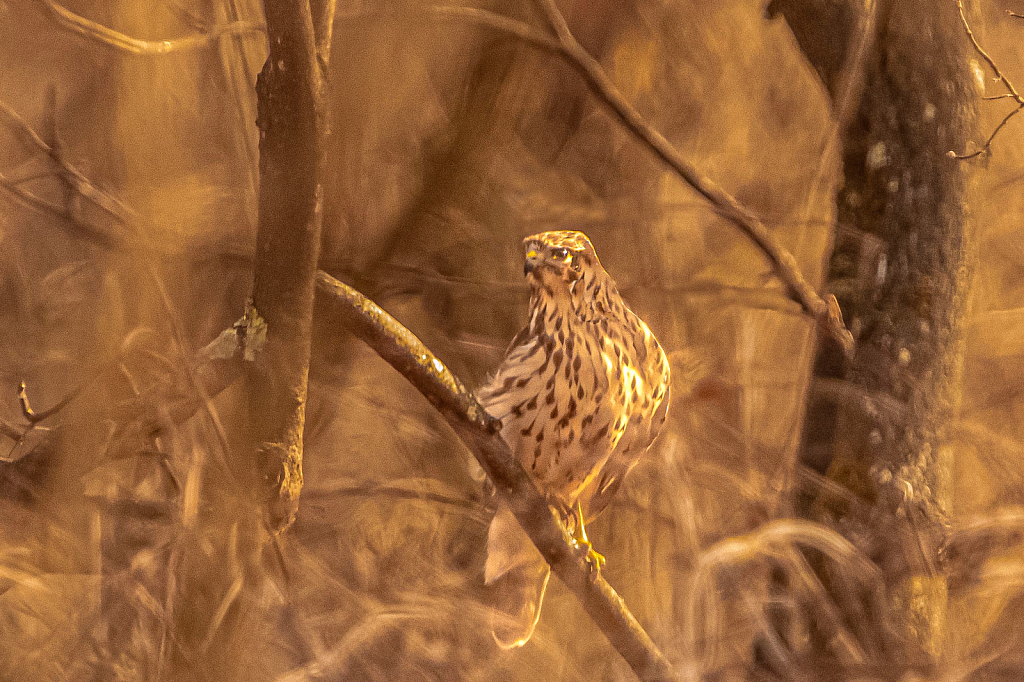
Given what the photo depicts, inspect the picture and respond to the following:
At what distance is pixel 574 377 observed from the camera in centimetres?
222

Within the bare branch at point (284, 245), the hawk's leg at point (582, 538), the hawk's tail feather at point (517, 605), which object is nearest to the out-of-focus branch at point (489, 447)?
the bare branch at point (284, 245)

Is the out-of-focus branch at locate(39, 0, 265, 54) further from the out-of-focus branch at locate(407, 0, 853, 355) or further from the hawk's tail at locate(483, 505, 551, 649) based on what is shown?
the hawk's tail at locate(483, 505, 551, 649)

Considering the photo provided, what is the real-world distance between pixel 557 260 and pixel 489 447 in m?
0.70

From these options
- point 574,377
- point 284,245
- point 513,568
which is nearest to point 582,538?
point 513,568

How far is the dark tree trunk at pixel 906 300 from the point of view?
2412 millimetres

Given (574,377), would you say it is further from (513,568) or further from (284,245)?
(284,245)

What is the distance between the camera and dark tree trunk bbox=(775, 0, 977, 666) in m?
2.41

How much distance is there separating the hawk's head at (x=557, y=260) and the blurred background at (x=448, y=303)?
457 mm

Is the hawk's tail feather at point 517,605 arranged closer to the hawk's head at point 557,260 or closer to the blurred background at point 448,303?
the blurred background at point 448,303

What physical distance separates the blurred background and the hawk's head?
46 centimetres

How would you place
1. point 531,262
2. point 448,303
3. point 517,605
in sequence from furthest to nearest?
point 448,303 → point 517,605 → point 531,262

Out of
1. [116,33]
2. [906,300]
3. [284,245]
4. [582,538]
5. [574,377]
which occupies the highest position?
[116,33]

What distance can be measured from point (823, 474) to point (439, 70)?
1.81m

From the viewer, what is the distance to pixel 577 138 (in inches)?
137
